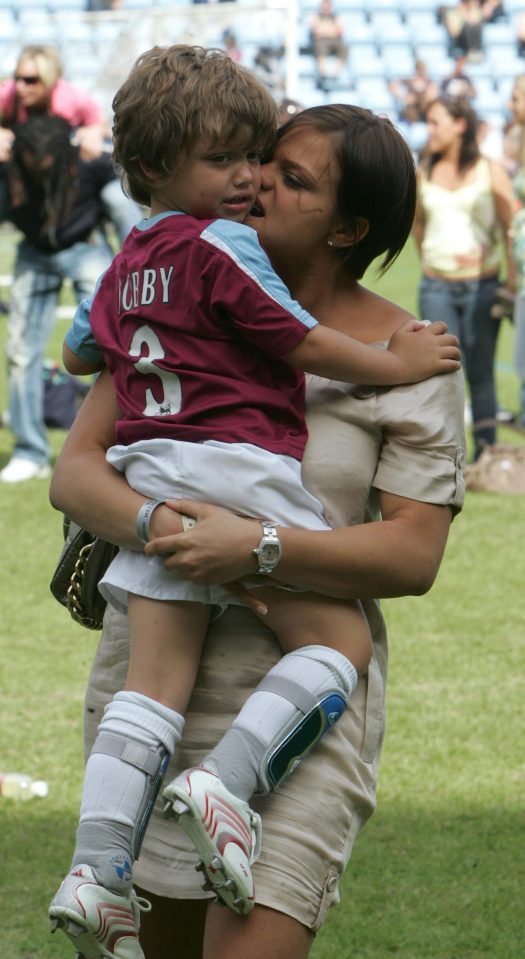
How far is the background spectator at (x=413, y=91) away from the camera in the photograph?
27822 millimetres

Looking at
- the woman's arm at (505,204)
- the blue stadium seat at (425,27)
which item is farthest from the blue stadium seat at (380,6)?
the woman's arm at (505,204)

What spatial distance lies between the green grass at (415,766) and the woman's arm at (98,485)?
1.77 m

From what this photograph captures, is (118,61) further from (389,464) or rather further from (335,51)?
(389,464)

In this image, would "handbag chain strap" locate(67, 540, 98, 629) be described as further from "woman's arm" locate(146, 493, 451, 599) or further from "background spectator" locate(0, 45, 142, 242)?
"background spectator" locate(0, 45, 142, 242)

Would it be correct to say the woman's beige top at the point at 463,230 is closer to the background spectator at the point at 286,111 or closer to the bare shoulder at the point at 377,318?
the background spectator at the point at 286,111

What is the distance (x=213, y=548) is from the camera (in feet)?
6.69

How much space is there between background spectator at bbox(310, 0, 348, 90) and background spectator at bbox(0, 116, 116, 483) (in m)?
22.1

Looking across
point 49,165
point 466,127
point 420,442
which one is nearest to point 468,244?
point 466,127

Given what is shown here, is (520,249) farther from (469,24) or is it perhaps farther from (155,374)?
(469,24)

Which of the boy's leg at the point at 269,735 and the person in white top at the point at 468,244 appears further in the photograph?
the person in white top at the point at 468,244

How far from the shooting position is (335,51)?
29938 millimetres

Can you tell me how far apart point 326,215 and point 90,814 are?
95 centimetres

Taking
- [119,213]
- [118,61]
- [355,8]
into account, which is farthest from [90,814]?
[355,8]

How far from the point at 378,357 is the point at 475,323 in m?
6.93
